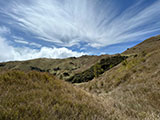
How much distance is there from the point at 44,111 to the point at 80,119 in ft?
3.31

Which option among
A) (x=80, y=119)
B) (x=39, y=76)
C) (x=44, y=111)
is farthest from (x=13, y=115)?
(x=39, y=76)

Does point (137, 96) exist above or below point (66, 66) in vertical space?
above

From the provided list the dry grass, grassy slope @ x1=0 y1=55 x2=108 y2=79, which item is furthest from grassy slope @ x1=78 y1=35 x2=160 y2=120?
grassy slope @ x1=0 y1=55 x2=108 y2=79

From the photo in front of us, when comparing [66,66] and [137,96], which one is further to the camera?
[66,66]

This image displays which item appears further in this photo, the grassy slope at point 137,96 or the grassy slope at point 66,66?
the grassy slope at point 66,66

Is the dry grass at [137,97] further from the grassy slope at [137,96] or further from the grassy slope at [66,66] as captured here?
the grassy slope at [66,66]

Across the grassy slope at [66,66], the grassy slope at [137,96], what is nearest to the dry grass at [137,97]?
the grassy slope at [137,96]

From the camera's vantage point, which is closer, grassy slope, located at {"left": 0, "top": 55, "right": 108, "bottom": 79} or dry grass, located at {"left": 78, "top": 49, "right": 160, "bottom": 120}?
dry grass, located at {"left": 78, "top": 49, "right": 160, "bottom": 120}

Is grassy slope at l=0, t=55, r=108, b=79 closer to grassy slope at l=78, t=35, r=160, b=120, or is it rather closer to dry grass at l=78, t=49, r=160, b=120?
grassy slope at l=78, t=35, r=160, b=120

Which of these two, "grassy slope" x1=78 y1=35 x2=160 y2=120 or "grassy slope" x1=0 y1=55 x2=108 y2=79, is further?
"grassy slope" x1=0 y1=55 x2=108 y2=79

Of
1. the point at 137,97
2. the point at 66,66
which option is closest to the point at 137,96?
the point at 137,97

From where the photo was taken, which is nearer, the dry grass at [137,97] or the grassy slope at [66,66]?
the dry grass at [137,97]

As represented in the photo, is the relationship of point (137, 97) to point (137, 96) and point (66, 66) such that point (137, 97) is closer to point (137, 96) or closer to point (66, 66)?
point (137, 96)

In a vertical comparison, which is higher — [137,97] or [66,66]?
[137,97]
